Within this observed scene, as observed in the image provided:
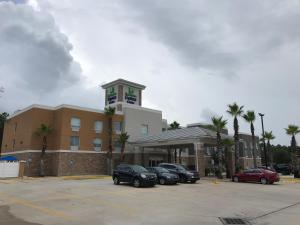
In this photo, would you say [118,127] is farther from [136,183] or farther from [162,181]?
[136,183]

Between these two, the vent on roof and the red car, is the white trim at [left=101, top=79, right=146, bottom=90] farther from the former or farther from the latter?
the vent on roof

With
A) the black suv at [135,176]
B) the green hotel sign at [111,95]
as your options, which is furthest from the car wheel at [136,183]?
the green hotel sign at [111,95]

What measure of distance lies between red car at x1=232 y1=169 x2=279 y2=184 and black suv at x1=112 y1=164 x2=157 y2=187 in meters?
12.0

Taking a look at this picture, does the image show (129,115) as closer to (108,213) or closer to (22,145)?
(22,145)

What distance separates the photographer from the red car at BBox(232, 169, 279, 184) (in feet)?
98.2

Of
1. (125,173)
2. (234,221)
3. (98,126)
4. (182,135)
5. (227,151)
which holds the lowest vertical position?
(234,221)

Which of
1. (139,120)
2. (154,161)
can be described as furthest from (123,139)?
(154,161)

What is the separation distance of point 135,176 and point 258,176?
531 inches

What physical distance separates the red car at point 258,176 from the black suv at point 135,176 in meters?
12.0

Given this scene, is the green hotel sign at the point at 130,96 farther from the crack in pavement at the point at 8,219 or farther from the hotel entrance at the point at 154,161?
the crack in pavement at the point at 8,219

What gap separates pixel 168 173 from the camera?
26547mm

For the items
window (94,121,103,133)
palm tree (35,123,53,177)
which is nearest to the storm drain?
palm tree (35,123,53,177)

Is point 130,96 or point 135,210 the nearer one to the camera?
point 135,210

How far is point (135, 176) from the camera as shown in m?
23.8
